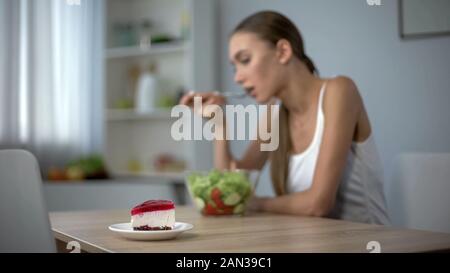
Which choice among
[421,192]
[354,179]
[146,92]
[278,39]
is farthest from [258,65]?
[146,92]

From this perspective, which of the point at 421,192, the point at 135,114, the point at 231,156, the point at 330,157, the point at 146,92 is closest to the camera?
the point at 421,192

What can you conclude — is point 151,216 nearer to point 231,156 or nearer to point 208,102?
point 208,102

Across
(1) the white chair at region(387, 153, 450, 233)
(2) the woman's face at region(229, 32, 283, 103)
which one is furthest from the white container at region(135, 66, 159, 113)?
(1) the white chair at region(387, 153, 450, 233)

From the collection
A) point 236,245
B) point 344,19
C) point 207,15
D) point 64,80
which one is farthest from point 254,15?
point 207,15

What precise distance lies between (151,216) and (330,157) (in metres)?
0.41

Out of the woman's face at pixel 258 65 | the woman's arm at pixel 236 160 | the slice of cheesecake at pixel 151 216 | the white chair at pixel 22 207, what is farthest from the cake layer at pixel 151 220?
the woman's arm at pixel 236 160

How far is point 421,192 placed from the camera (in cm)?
99

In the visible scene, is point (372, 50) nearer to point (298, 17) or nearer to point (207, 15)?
point (298, 17)

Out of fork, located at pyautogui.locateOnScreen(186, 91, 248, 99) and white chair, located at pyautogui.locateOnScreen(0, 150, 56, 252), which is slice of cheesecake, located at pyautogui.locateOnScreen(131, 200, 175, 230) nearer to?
white chair, located at pyautogui.locateOnScreen(0, 150, 56, 252)

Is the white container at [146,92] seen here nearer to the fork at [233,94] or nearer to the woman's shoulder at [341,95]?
the fork at [233,94]

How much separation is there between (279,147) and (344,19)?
364 millimetres

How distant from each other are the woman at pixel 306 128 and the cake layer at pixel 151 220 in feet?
1.17

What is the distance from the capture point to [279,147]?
1271 mm

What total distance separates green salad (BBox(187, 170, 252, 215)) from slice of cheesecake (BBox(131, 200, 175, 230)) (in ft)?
0.97
